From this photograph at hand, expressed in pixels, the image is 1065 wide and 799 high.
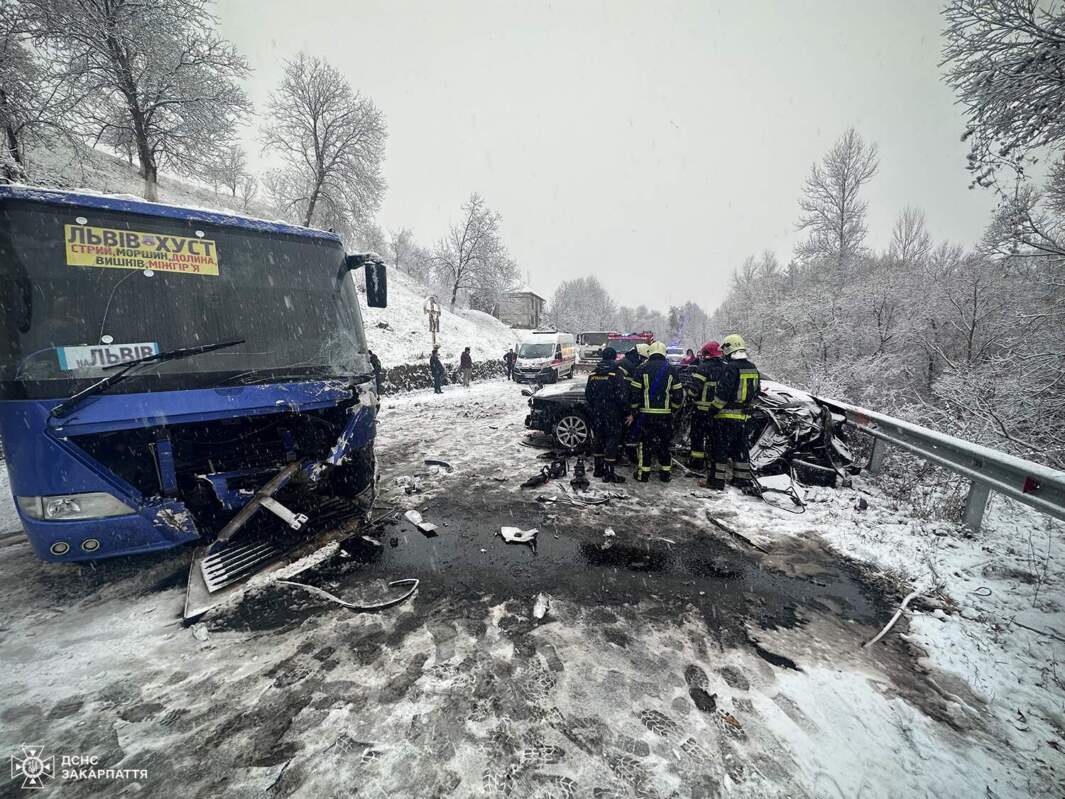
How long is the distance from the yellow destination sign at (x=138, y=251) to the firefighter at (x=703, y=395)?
5.73 m

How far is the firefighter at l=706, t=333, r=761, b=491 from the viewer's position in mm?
5449

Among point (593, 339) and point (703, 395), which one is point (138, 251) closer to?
point (703, 395)

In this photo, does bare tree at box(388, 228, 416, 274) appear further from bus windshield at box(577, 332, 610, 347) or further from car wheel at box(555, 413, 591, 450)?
car wheel at box(555, 413, 591, 450)

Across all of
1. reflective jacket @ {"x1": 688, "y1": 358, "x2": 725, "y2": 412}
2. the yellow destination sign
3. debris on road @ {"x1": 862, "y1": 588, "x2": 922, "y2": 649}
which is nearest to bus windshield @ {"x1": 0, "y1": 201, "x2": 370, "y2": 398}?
the yellow destination sign

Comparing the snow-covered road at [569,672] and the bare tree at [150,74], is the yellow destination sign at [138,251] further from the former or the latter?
the bare tree at [150,74]

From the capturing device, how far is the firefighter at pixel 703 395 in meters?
5.73

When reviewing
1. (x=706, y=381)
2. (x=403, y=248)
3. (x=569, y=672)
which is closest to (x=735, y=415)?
Answer: (x=706, y=381)

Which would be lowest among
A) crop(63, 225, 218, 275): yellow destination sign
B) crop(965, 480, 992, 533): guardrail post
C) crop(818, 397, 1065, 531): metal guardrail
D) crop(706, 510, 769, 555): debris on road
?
crop(706, 510, 769, 555): debris on road

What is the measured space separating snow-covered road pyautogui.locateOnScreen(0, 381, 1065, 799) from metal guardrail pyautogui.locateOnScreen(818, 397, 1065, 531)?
0.53 metres

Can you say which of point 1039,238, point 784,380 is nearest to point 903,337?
point 784,380

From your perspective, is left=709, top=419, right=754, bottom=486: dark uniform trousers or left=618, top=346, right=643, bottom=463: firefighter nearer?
left=709, top=419, right=754, bottom=486: dark uniform trousers

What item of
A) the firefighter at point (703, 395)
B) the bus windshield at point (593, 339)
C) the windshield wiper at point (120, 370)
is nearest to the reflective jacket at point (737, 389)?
the firefighter at point (703, 395)

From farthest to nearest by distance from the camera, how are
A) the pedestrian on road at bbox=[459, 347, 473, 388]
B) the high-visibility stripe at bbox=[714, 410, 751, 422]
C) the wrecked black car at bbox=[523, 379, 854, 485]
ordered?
1. the pedestrian on road at bbox=[459, 347, 473, 388]
2. the wrecked black car at bbox=[523, 379, 854, 485]
3. the high-visibility stripe at bbox=[714, 410, 751, 422]

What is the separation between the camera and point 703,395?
579cm
